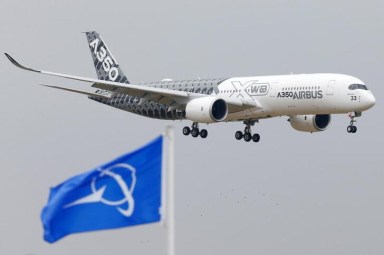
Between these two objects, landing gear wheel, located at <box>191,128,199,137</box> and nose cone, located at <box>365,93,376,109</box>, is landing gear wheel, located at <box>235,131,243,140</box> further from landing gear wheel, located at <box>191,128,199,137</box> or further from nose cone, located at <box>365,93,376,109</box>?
nose cone, located at <box>365,93,376,109</box>

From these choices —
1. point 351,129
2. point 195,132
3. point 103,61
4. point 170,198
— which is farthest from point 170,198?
point 103,61

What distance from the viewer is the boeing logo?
32906 millimetres

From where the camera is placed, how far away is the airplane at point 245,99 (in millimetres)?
91000

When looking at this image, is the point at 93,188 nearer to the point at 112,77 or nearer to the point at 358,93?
the point at 358,93

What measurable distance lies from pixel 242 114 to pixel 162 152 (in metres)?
63.0

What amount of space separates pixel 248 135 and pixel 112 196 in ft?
214

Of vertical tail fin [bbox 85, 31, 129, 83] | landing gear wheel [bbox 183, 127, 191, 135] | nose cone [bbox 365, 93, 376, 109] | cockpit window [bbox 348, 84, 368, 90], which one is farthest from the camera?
vertical tail fin [bbox 85, 31, 129, 83]

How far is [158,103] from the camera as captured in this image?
3986 inches

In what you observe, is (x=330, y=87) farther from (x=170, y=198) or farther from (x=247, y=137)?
(x=170, y=198)

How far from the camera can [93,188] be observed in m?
33.0

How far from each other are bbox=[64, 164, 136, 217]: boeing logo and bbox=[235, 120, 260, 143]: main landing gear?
64.8 m

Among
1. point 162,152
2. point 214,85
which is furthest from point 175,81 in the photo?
point 162,152

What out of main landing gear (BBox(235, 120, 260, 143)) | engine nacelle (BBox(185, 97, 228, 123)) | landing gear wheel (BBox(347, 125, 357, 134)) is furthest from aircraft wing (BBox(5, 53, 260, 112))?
landing gear wheel (BBox(347, 125, 357, 134))

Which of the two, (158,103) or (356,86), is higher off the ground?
(158,103)
